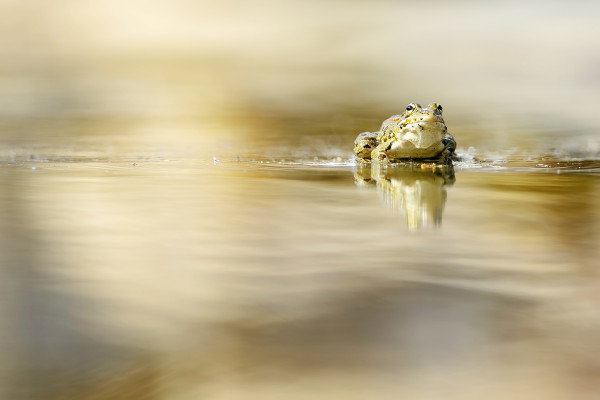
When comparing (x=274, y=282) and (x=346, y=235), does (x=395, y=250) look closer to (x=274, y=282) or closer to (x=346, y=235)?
(x=346, y=235)

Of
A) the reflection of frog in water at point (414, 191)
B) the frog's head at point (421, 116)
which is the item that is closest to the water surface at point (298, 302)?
the reflection of frog in water at point (414, 191)

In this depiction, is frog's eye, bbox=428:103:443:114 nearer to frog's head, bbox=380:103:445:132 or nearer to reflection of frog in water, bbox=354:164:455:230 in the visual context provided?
frog's head, bbox=380:103:445:132

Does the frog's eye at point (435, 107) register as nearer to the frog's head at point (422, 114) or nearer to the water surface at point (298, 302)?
the frog's head at point (422, 114)

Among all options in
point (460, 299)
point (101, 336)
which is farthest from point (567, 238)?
point (101, 336)

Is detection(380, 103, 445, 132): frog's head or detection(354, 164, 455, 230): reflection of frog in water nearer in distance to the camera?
detection(354, 164, 455, 230): reflection of frog in water

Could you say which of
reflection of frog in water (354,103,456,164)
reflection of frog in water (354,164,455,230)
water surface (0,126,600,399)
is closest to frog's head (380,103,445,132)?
reflection of frog in water (354,103,456,164)
